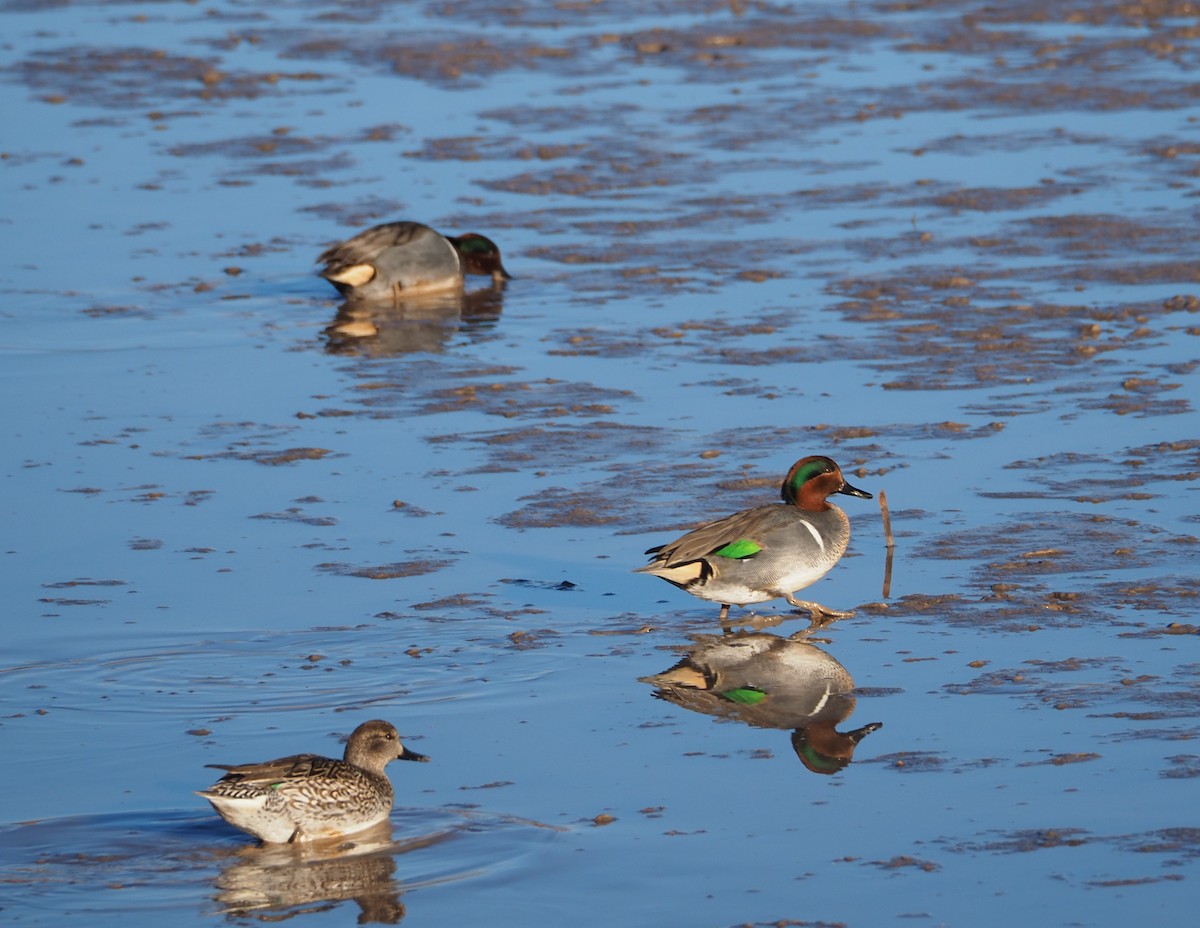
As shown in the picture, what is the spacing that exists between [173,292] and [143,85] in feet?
33.3

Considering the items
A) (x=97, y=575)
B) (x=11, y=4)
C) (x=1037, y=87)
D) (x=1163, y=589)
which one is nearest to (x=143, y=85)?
(x=11, y=4)

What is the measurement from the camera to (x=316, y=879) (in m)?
7.36

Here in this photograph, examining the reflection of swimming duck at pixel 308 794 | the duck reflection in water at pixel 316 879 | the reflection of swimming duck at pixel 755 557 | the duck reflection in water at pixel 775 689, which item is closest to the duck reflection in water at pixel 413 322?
the reflection of swimming duck at pixel 755 557

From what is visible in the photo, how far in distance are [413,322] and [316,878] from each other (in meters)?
9.67

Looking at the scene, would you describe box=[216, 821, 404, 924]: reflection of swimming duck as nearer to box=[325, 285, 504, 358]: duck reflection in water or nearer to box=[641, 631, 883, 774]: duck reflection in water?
box=[641, 631, 883, 774]: duck reflection in water

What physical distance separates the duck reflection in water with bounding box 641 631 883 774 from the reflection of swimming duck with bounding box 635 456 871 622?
223 millimetres

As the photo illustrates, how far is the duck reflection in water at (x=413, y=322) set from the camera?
51.3 ft

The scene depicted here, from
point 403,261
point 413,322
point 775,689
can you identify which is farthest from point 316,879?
point 403,261

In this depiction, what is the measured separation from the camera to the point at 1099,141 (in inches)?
818

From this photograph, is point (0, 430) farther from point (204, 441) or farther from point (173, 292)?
point (173, 292)

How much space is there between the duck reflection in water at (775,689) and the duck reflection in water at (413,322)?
21.1 ft

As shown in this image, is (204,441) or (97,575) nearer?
(97,575)

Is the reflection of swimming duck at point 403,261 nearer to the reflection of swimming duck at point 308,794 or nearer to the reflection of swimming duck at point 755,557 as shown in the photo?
the reflection of swimming duck at point 755,557

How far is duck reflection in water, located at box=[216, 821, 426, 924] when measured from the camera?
704cm
